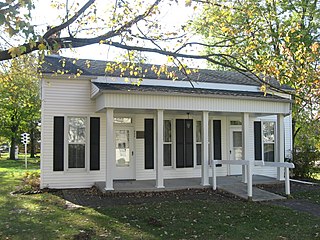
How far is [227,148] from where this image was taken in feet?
49.5

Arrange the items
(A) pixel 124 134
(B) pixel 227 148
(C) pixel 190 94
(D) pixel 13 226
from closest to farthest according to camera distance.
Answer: (D) pixel 13 226 → (C) pixel 190 94 → (A) pixel 124 134 → (B) pixel 227 148

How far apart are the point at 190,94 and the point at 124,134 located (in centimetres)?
339

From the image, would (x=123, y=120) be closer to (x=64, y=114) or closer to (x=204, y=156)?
(x=64, y=114)

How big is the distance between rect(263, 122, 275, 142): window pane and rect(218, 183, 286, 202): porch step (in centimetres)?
419

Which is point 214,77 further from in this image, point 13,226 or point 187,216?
point 13,226

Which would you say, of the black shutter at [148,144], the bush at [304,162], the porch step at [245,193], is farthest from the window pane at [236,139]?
the black shutter at [148,144]

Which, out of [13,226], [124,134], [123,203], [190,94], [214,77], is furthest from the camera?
[214,77]

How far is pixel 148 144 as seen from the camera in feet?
45.5

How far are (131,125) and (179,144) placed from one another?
85.9 inches

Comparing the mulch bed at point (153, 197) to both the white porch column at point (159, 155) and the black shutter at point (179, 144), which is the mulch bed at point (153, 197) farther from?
the black shutter at point (179, 144)

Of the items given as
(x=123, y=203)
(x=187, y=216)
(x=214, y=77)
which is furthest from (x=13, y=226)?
(x=214, y=77)

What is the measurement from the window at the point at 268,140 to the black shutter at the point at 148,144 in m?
5.38

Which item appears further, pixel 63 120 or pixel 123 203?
pixel 63 120

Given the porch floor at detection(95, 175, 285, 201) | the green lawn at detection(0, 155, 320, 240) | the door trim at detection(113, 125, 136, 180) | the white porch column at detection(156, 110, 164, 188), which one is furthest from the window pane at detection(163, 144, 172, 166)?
the green lawn at detection(0, 155, 320, 240)
